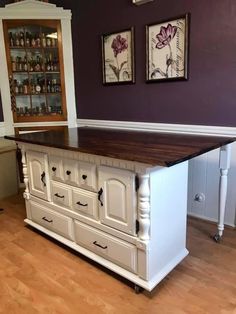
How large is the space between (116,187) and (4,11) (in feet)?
8.50

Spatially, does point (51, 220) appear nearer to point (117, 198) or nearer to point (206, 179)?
point (117, 198)

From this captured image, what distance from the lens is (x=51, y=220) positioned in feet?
7.12

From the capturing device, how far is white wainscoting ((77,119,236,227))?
2281 millimetres

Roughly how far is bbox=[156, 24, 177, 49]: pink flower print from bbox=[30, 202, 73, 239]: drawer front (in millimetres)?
1697

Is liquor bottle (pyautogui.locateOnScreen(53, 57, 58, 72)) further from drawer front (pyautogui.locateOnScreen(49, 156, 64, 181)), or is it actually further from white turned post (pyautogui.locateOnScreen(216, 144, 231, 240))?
Answer: white turned post (pyautogui.locateOnScreen(216, 144, 231, 240))

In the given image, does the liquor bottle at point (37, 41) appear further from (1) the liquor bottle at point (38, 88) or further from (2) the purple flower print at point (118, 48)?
(2) the purple flower print at point (118, 48)

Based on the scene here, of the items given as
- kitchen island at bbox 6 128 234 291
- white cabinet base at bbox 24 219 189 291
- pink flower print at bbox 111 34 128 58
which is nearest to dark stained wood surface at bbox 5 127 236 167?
kitchen island at bbox 6 128 234 291

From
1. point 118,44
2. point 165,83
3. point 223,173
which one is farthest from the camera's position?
point 118,44

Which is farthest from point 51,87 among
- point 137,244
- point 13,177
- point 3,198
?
point 137,244

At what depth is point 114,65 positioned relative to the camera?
2842 mm

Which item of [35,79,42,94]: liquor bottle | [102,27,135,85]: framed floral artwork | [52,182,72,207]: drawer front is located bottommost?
[52,182,72,207]: drawer front

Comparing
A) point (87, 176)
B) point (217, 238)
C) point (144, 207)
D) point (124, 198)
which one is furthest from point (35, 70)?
point (217, 238)

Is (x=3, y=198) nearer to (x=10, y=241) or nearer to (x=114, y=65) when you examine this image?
(x=10, y=241)

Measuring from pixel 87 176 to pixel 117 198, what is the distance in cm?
28
